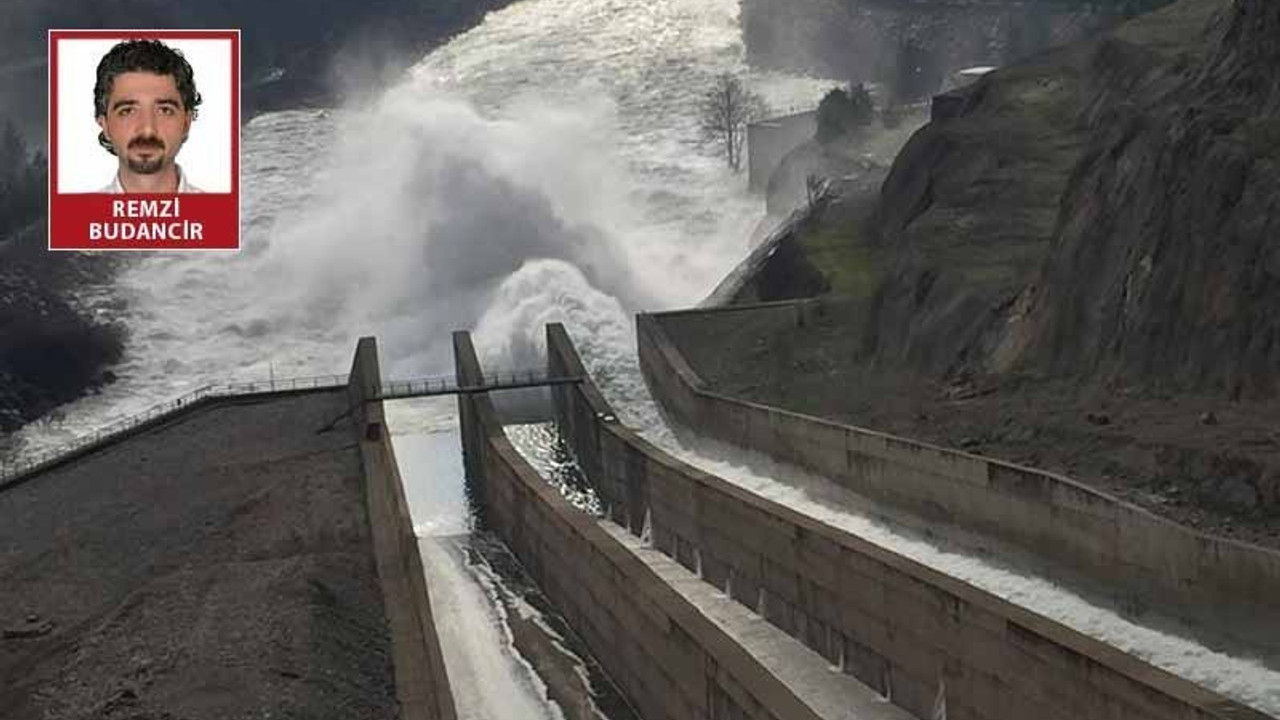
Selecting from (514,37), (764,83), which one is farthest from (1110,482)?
(514,37)

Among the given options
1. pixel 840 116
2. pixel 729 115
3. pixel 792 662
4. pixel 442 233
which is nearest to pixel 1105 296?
pixel 792 662

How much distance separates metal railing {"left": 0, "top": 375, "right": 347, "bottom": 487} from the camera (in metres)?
43.2

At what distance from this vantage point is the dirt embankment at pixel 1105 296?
83.4 ft

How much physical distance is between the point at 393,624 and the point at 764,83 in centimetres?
9522

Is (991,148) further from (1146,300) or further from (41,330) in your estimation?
(41,330)

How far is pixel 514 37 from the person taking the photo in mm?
130625

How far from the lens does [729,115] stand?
100 m

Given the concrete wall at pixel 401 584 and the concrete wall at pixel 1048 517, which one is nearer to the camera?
the concrete wall at pixel 1048 517

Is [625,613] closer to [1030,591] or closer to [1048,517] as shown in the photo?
[1030,591]

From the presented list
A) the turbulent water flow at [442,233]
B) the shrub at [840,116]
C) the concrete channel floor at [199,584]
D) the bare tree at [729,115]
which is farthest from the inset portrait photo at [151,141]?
the bare tree at [729,115]

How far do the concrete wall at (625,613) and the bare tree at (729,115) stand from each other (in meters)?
57.7

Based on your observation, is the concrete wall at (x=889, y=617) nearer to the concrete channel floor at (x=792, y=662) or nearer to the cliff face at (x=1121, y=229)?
the concrete channel floor at (x=792, y=662)

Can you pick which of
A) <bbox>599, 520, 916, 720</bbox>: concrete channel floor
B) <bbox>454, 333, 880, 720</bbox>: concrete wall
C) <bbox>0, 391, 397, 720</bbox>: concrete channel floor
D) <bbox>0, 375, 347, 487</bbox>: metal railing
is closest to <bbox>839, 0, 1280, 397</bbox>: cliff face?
<bbox>599, 520, 916, 720</bbox>: concrete channel floor

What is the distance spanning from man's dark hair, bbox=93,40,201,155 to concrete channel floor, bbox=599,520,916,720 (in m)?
12.0
